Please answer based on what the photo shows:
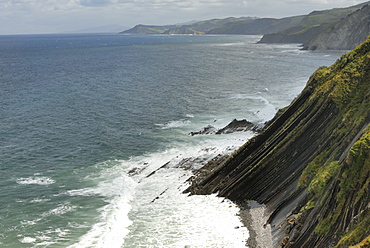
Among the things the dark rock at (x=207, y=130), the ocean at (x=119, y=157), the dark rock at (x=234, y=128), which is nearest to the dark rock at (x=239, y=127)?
the dark rock at (x=234, y=128)

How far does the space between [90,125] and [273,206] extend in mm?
39800

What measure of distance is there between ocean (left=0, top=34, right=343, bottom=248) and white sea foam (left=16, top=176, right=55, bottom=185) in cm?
11

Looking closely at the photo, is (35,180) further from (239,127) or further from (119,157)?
(239,127)

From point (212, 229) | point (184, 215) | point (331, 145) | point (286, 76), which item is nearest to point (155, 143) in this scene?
point (184, 215)

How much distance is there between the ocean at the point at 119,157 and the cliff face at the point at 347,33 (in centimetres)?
10227

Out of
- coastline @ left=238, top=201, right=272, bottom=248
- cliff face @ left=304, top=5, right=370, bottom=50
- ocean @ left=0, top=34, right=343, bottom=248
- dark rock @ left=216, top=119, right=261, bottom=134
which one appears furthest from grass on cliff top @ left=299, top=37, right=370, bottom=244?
cliff face @ left=304, top=5, right=370, bottom=50

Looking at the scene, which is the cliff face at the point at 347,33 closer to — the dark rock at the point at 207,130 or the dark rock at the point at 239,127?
the dark rock at the point at 239,127

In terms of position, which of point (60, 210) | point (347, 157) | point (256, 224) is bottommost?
point (60, 210)

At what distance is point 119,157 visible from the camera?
151 feet

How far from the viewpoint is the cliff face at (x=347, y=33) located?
179625 mm

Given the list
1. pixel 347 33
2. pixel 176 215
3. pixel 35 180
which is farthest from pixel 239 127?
pixel 347 33

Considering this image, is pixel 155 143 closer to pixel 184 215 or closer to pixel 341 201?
pixel 184 215

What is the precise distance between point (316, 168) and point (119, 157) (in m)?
26.7

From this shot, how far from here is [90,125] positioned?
60.2 m
